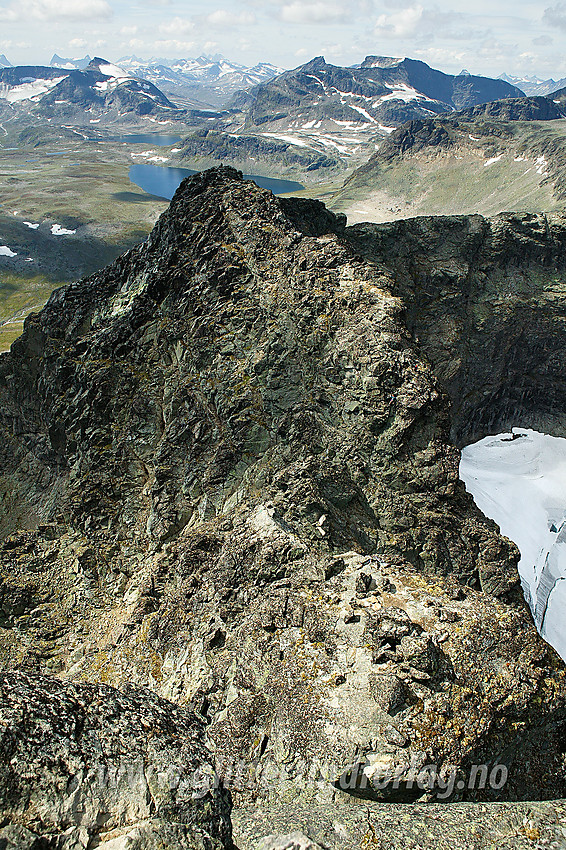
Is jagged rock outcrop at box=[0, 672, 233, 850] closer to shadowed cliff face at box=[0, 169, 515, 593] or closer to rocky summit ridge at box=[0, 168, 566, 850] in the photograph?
rocky summit ridge at box=[0, 168, 566, 850]

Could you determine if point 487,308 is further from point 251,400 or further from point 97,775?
point 97,775

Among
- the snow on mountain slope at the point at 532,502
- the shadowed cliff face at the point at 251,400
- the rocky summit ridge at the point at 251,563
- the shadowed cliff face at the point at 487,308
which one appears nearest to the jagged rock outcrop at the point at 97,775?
the rocky summit ridge at the point at 251,563

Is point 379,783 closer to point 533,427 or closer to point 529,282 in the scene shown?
point 529,282

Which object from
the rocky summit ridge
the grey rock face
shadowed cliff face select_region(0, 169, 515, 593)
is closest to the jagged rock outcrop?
the rocky summit ridge

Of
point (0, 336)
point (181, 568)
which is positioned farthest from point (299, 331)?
point (0, 336)

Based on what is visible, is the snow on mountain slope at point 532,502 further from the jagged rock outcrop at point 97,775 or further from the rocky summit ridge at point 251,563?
the jagged rock outcrop at point 97,775

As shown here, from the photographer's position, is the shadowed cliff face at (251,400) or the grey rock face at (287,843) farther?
the shadowed cliff face at (251,400)
